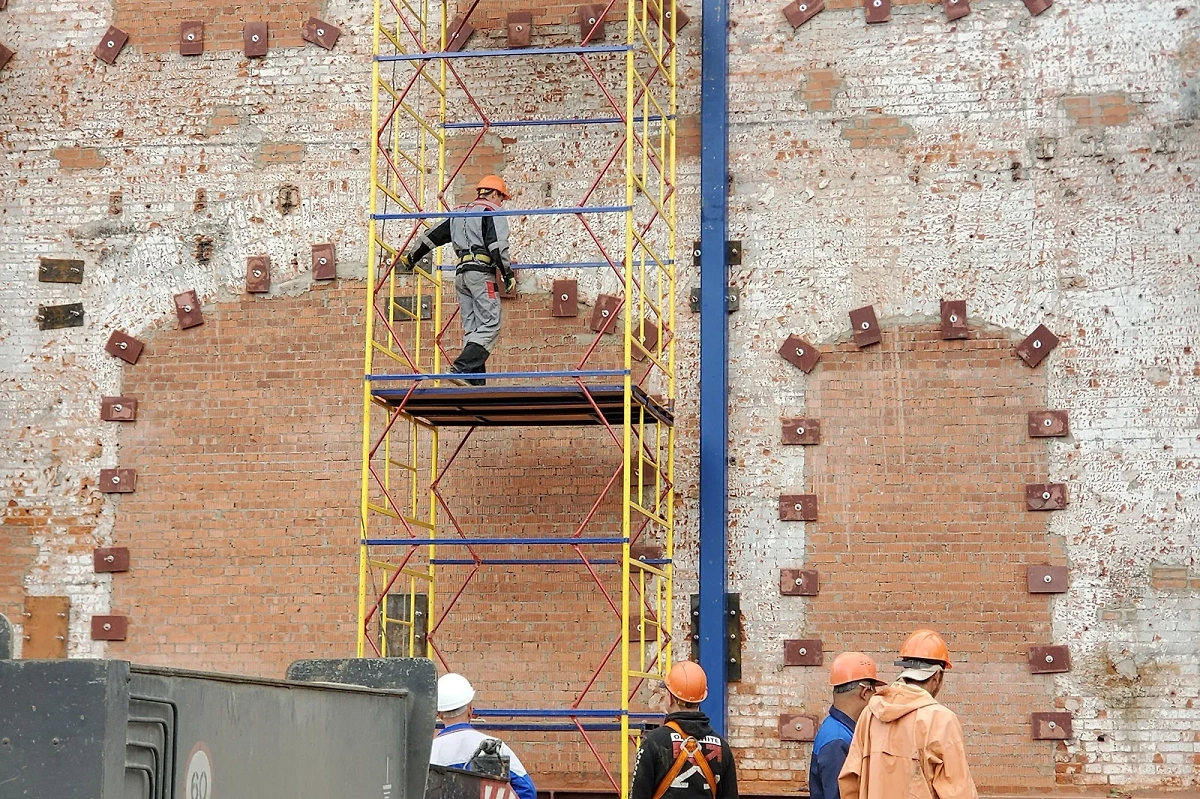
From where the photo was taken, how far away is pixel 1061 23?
12805mm

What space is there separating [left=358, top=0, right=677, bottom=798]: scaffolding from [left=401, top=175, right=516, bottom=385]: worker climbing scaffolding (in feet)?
0.64

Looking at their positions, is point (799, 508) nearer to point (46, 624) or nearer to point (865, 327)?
point (865, 327)

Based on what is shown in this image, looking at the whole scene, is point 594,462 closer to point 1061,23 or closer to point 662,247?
point 662,247

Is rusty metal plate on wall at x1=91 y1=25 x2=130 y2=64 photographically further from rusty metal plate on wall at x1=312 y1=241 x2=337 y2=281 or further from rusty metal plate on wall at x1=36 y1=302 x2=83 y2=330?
rusty metal plate on wall at x1=312 y1=241 x2=337 y2=281

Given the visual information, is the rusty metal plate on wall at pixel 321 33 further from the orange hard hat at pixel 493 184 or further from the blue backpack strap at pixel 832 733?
the blue backpack strap at pixel 832 733

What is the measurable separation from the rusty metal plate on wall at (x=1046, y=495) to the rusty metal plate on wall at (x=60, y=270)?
8.39m

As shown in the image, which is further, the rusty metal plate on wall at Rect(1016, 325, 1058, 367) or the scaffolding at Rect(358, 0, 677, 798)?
the rusty metal plate on wall at Rect(1016, 325, 1058, 367)

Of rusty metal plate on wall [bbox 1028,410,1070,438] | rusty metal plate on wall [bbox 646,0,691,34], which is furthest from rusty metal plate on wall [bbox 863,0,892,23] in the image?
rusty metal plate on wall [bbox 1028,410,1070,438]

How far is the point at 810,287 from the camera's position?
12.8 m

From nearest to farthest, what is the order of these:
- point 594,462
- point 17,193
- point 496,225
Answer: point 496,225 → point 594,462 → point 17,193

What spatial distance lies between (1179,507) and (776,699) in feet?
11.5

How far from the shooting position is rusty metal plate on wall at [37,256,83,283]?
1355 cm

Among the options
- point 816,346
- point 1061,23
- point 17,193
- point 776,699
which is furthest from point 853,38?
point 17,193

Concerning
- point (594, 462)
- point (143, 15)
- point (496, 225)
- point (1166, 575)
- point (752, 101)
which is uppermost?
point (143, 15)
